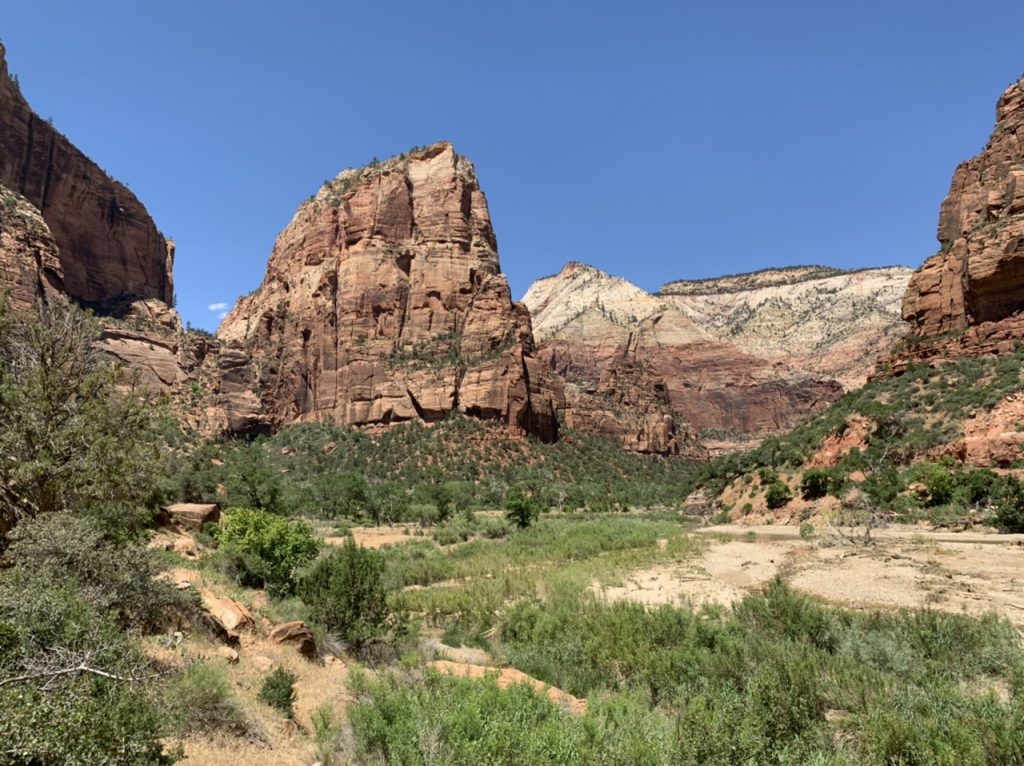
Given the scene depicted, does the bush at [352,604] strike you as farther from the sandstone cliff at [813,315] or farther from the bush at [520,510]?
the sandstone cliff at [813,315]

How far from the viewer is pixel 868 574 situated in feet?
53.6

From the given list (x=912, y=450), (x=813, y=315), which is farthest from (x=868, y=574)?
(x=813, y=315)

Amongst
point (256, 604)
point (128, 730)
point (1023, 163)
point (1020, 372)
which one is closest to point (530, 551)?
point (256, 604)

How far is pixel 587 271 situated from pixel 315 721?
194305mm

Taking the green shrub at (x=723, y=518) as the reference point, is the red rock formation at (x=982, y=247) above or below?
above

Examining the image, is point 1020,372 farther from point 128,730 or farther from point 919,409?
point 128,730

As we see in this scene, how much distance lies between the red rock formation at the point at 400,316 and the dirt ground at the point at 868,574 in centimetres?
5200

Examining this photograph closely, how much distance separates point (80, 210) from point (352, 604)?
8896 centimetres

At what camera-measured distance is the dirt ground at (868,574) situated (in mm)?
12961

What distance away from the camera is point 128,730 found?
14.1 feet

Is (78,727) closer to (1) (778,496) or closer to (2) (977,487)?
(2) (977,487)

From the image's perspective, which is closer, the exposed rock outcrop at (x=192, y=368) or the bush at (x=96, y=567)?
the bush at (x=96, y=567)

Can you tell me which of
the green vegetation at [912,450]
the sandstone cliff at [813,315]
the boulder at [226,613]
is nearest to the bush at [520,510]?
the green vegetation at [912,450]

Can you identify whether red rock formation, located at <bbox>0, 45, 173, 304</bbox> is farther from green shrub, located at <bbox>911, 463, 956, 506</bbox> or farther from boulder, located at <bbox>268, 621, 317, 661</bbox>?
green shrub, located at <bbox>911, 463, 956, 506</bbox>
